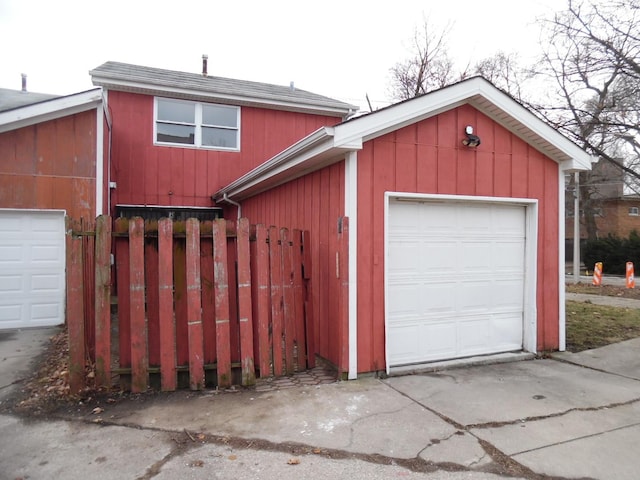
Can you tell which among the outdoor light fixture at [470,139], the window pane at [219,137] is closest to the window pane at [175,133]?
the window pane at [219,137]

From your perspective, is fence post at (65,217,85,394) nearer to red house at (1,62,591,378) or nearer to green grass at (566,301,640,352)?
red house at (1,62,591,378)

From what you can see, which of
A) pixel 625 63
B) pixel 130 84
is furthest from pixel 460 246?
pixel 130 84

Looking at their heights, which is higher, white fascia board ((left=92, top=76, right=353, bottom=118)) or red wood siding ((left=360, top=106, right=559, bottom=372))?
white fascia board ((left=92, top=76, right=353, bottom=118))

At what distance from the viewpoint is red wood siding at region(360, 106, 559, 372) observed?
4914mm

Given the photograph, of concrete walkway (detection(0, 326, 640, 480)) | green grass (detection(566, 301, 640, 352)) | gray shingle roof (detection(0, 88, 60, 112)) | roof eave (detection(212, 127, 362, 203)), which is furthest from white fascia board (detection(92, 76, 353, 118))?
concrete walkway (detection(0, 326, 640, 480))

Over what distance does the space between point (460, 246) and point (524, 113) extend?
6.22ft

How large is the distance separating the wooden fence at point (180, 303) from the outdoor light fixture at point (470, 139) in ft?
8.89

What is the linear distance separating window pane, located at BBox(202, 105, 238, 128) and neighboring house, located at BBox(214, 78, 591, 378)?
5.60 metres

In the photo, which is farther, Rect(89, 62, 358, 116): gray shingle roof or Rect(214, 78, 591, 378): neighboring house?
Rect(89, 62, 358, 116): gray shingle roof

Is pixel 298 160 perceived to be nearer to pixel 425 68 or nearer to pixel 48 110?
pixel 48 110

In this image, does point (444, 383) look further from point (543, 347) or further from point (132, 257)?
point (132, 257)

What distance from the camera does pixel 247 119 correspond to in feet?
37.4

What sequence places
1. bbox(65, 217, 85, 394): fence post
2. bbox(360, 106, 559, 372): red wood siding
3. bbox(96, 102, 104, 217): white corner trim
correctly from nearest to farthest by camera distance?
bbox(65, 217, 85, 394): fence post, bbox(360, 106, 559, 372): red wood siding, bbox(96, 102, 104, 217): white corner trim

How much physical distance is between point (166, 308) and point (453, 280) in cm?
352
